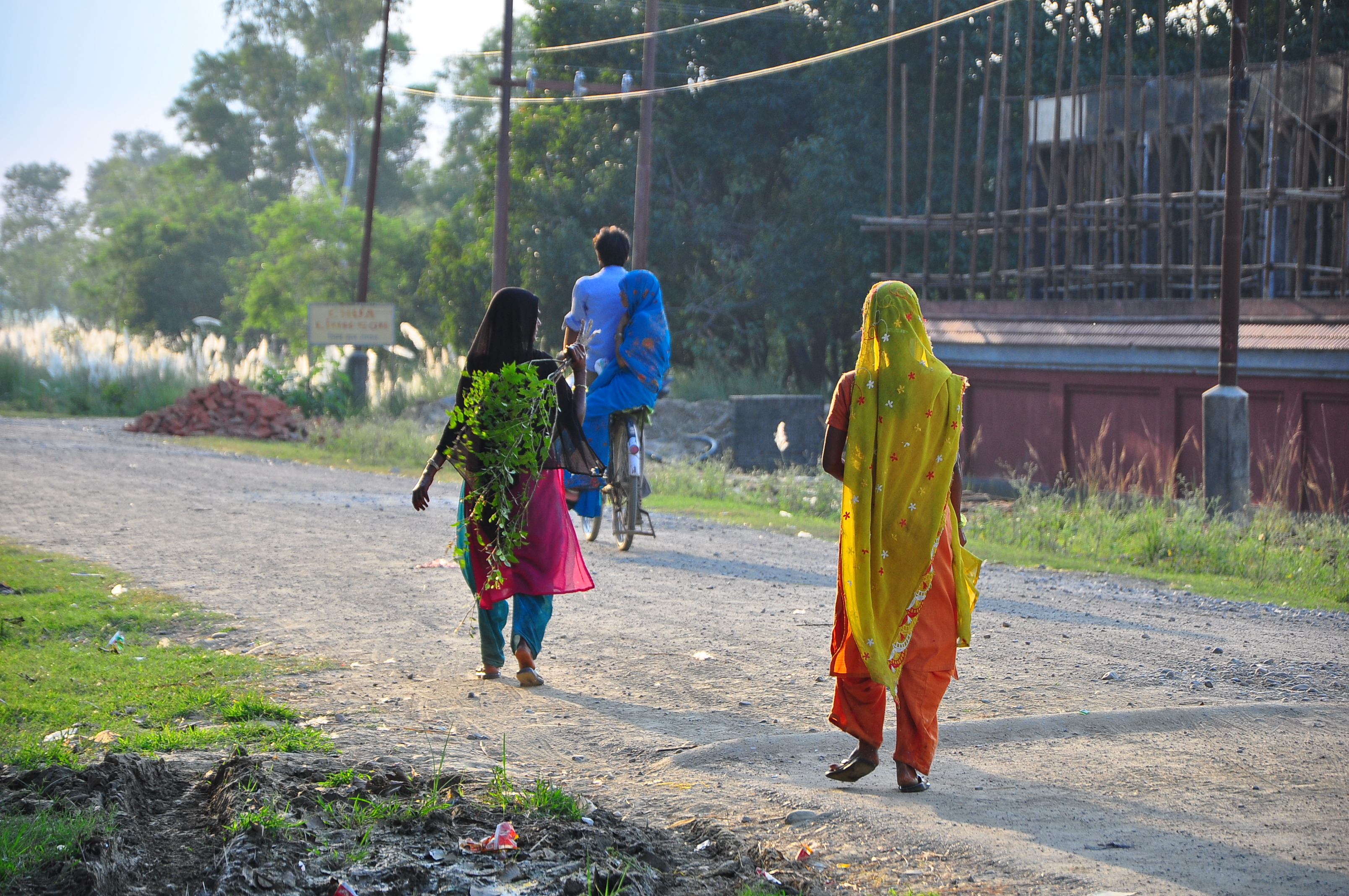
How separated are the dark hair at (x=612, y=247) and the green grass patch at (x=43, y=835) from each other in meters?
6.11

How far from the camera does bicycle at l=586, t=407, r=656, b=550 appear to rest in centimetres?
972

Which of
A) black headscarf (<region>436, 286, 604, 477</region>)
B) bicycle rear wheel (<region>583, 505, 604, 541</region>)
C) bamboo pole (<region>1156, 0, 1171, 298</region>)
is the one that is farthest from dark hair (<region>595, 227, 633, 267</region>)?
bamboo pole (<region>1156, 0, 1171, 298</region>)

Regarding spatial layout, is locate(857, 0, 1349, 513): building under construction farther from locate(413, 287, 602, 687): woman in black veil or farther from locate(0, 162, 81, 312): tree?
locate(0, 162, 81, 312): tree

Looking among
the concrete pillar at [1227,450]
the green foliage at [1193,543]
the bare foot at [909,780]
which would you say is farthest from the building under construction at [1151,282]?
the bare foot at [909,780]

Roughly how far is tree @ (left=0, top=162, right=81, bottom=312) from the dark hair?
8882 cm

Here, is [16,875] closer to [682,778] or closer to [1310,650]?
[682,778]

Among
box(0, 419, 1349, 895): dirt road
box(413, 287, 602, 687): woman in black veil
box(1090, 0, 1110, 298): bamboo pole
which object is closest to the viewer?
box(0, 419, 1349, 895): dirt road

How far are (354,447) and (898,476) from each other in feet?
53.5

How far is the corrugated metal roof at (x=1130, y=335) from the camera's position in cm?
1479

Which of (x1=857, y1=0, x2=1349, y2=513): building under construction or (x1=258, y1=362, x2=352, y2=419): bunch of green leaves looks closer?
(x1=857, y1=0, x2=1349, y2=513): building under construction

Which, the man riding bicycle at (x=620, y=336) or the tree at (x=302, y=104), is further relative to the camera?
the tree at (x=302, y=104)

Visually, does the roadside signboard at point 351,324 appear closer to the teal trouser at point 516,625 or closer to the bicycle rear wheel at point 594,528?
the bicycle rear wheel at point 594,528

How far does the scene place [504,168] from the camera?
24438 millimetres

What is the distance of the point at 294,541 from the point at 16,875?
23.6 ft
